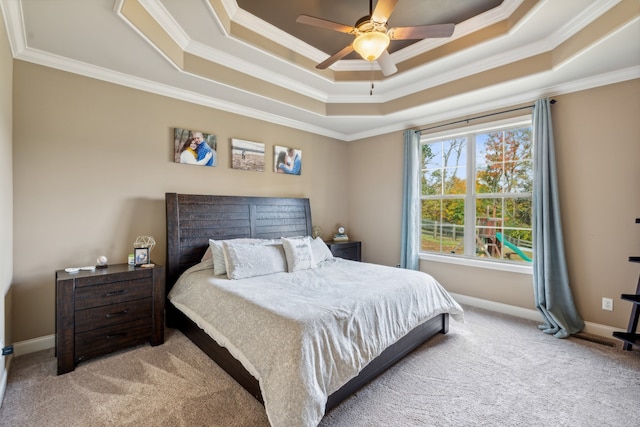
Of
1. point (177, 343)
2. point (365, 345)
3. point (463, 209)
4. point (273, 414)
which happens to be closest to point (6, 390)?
point (177, 343)

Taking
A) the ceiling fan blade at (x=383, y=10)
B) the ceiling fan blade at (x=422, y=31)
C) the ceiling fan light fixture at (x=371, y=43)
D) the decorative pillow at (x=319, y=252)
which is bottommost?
the decorative pillow at (x=319, y=252)

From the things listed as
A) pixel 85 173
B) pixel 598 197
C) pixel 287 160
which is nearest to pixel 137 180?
pixel 85 173

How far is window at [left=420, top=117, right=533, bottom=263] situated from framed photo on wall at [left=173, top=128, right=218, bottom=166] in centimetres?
307

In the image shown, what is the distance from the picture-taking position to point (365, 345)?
1979 millimetres

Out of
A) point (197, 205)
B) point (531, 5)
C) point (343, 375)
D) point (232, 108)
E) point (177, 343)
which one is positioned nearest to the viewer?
point (343, 375)

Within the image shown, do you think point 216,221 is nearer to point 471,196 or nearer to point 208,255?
point 208,255

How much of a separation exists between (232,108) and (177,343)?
284 centimetres

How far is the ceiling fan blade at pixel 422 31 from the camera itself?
209 cm

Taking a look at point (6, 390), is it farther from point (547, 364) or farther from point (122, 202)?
point (547, 364)

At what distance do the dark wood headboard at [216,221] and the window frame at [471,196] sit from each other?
6.63 ft

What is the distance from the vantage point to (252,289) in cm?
243

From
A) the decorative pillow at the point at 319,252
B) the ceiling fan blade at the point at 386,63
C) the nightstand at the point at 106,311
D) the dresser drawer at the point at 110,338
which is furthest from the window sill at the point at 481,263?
the dresser drawer at the point at 110,338

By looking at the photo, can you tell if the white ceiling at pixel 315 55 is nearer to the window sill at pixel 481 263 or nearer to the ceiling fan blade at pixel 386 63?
the ceiling fan blade at pixel 386 63

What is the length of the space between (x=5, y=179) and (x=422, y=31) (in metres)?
3.33
